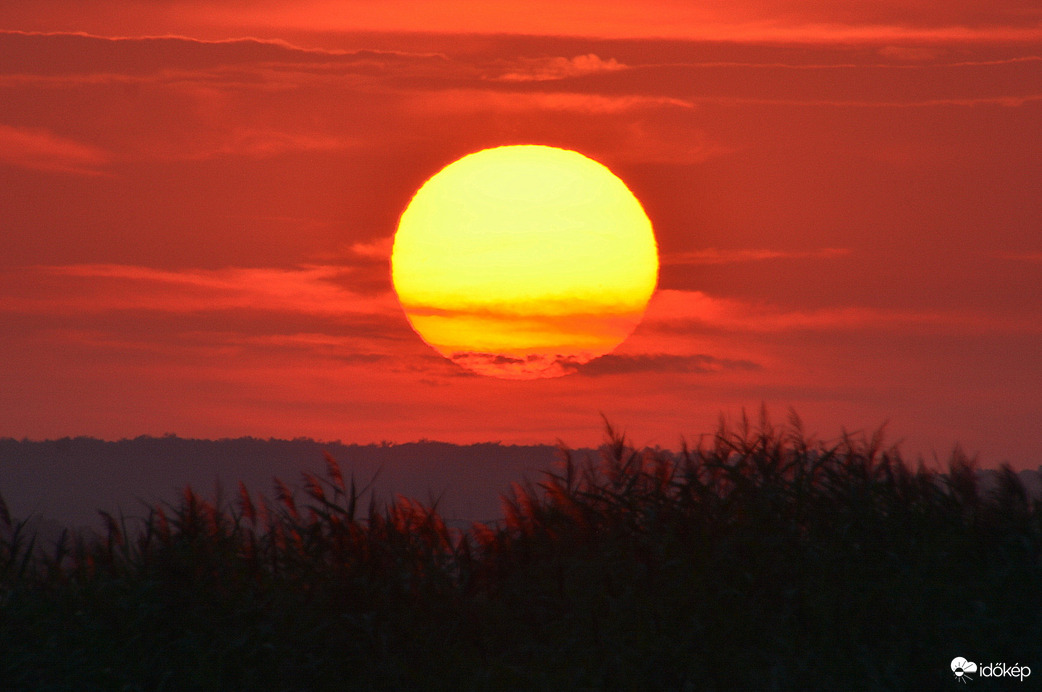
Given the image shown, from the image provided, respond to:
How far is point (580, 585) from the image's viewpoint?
22.7ft

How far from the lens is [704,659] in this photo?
6215 mm

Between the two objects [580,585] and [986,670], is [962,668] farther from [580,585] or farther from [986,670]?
[580,585]

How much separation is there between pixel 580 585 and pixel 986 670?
2521 mm

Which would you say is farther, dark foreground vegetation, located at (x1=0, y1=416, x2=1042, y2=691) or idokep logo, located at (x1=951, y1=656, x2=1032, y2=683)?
dark foreground vegetation, located at (x1=0, y1=416, x2=1042, y2=691)

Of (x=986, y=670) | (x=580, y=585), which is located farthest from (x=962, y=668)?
(x=580, y=585)

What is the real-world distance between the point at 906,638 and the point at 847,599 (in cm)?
44

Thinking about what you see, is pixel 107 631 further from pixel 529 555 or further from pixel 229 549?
pixel 529 555

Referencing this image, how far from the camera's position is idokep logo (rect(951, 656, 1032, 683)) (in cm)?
570

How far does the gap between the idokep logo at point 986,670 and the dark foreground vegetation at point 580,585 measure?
0.07 metres

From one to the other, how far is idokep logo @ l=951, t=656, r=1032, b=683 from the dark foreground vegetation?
0.22 feet

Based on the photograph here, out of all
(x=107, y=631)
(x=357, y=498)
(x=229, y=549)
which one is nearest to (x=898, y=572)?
(x=357, y=498)

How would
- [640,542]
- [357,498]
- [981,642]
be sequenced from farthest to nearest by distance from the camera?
[357,498] < [640,542] < [981,642]

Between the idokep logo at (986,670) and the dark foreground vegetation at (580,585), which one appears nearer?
the idokep logo at (986,670)

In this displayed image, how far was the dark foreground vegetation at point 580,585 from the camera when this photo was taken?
6.20m
